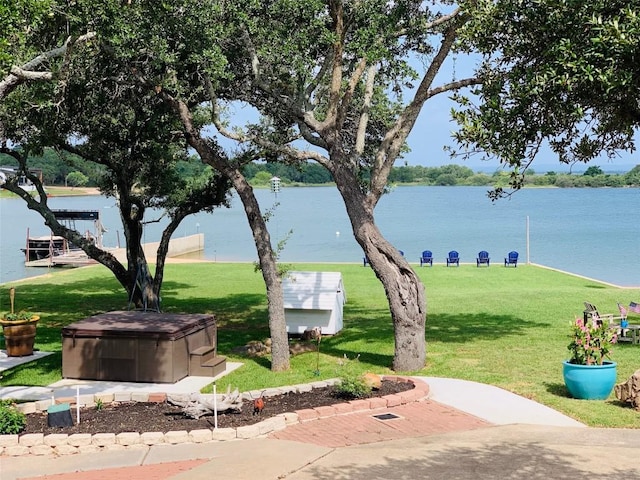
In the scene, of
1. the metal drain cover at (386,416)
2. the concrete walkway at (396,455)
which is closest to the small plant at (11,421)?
the concrete walkway at (396,455)

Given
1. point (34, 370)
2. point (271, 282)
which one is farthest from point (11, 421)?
point (271, 282)

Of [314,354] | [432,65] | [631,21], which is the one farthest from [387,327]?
[631,21]

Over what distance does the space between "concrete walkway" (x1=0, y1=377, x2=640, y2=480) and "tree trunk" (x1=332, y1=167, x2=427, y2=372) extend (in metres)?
3.23

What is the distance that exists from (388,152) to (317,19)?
9.35ft

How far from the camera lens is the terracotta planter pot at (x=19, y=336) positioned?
1467 cm

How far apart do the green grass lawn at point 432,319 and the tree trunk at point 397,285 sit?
39cm

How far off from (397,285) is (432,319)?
624cm

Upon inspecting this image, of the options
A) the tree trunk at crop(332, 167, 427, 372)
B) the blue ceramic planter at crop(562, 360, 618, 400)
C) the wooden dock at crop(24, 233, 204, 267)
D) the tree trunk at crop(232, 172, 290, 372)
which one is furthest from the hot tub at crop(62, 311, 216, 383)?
the wooden dock at crop(24, 233, 204, 267)

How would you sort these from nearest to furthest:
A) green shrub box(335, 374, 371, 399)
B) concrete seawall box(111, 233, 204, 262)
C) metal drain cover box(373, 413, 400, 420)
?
A: 1. metal drain cover box(373, 413, 400, 420)
2. green shrub box(335, 374, 371, 399)
3. concrete seawall box(111, 233, 204, 262)

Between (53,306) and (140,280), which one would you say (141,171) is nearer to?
(140,280)

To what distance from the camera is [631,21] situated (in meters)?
6.54

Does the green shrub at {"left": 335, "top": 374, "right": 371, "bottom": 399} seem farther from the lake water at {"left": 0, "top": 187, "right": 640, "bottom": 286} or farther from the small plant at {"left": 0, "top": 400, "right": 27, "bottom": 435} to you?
the lake water at {"left": 0, "top": 187, "right": 640, "bottom": 286}

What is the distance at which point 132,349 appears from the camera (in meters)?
12.5

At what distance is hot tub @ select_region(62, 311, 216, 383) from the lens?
12.4m
